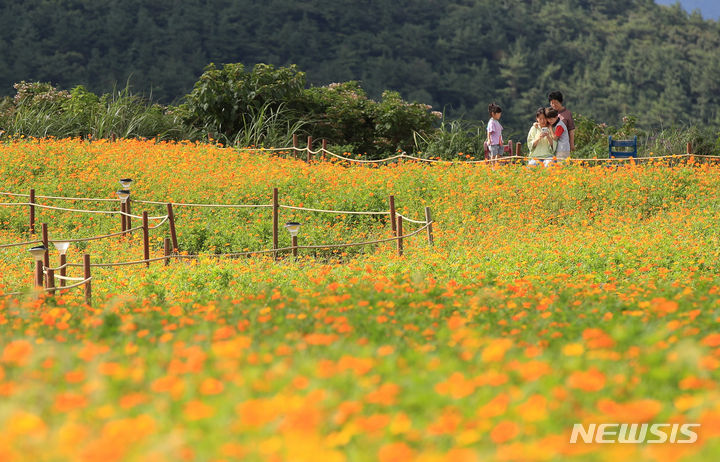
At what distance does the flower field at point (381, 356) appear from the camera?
2.83 m

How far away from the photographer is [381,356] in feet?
12.2

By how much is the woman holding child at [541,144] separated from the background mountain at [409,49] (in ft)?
86.1

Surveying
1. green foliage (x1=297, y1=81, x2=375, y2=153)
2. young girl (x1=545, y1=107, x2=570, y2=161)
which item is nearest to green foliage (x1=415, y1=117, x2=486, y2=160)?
green foliage (x1=297, y1=81, x2=375, y2=153)


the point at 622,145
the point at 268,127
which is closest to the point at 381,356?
the point at 622,145

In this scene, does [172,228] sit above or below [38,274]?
above

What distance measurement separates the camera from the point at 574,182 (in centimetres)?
1420

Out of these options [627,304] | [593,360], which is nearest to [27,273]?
[627,304]

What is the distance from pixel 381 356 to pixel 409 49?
46.1 meters

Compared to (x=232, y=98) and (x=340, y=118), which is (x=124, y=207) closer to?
(x=232, y=98)

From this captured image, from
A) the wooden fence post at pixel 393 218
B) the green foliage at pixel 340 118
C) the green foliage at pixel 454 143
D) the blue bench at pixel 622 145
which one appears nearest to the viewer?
the wooden fence post at pixel 393 218

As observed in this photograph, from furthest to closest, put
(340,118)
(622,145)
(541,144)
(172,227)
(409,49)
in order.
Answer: (409,49) < (340,118) < (622,145) < (541,144) < (172,227)

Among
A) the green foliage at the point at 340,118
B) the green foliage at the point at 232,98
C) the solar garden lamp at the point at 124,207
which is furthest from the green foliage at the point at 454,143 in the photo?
the solar garden lamp at the point at 124,207

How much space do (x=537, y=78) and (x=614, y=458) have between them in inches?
1916

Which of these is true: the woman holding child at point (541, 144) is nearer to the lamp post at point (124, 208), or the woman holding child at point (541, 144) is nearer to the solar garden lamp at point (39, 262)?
the lamp post at point (124, 208)
